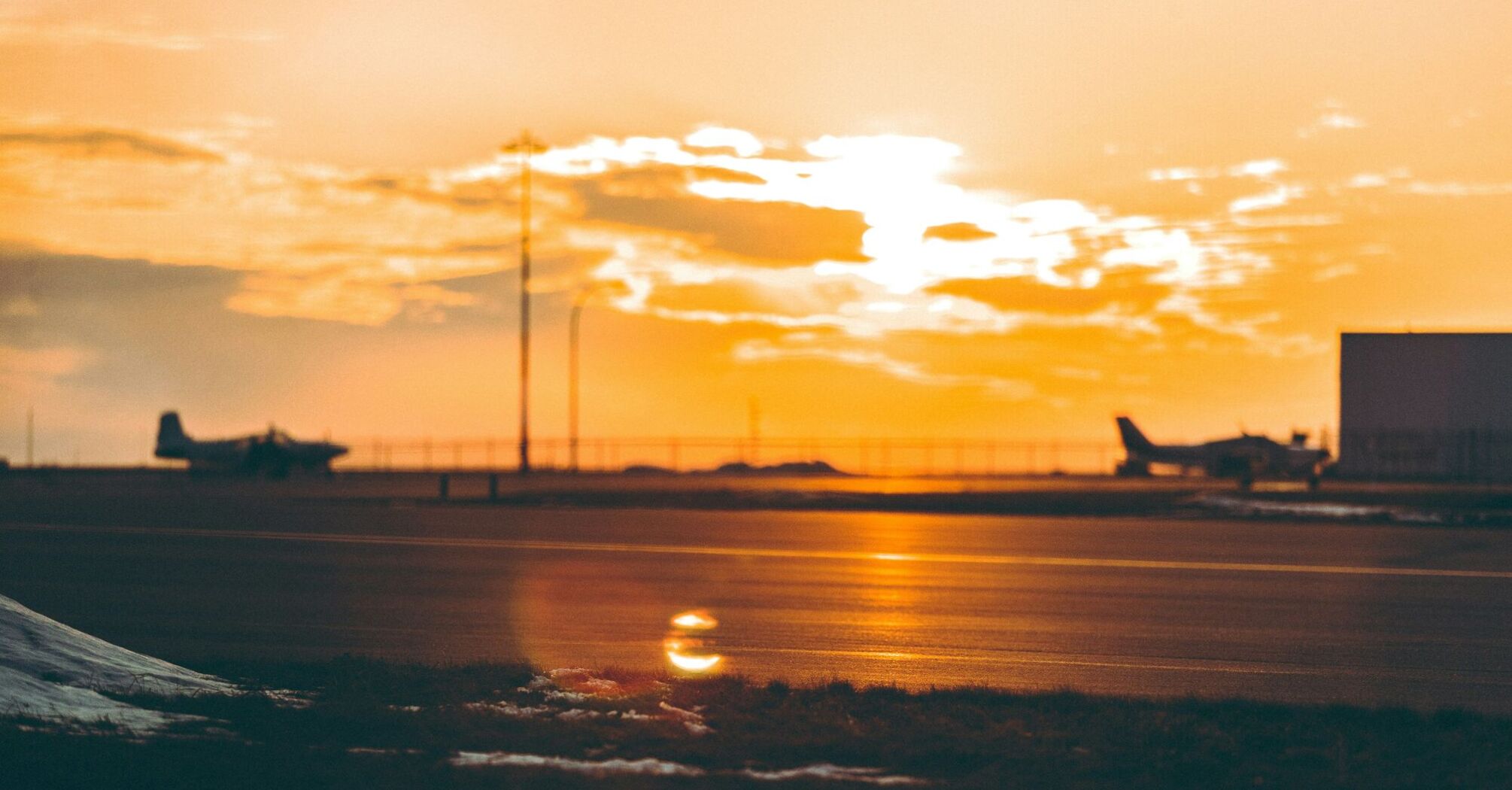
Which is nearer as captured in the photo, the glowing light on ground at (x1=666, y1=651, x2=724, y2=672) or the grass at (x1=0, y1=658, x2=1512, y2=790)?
the grass at (x1=0, y1=658, x2=1512, y2=790)

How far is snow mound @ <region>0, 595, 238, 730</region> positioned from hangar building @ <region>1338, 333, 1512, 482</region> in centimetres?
6275

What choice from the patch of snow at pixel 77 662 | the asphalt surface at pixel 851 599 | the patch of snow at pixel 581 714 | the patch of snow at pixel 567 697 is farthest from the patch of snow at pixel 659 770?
the asphalt surface at pixel 851 599

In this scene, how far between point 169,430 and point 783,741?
75909 mm

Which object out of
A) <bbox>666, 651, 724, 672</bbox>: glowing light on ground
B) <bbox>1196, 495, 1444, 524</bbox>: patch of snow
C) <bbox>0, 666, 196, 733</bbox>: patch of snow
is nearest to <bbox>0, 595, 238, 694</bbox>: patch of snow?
<bbox>0, 666, 196, 733</bbox>: patch of snow

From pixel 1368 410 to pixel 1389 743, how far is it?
210 ft

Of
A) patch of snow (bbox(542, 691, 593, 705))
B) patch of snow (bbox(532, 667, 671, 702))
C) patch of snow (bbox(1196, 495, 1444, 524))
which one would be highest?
patch of snow (bbox(1196, 495, 1444, 524))

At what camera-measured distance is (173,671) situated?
9289 millimetres

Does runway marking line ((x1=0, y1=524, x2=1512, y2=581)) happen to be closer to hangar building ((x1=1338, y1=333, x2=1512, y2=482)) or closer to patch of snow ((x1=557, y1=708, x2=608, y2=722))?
patch of snow ((x1=557, y1=708, x2=608, y2=722))

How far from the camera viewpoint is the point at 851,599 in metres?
15.9

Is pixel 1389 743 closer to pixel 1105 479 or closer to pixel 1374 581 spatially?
pixel 1374 581

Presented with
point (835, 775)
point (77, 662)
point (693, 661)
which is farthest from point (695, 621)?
point (835, 775)

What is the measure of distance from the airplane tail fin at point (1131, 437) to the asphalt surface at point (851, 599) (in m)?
38.9

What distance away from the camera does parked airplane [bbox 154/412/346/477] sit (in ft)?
217

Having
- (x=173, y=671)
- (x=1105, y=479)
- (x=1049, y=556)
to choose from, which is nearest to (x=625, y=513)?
(x=1049, y=556)
